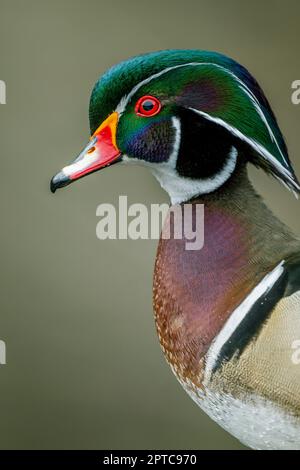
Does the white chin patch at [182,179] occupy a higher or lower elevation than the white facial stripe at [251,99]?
lower

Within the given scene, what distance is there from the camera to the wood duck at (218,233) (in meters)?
0.84

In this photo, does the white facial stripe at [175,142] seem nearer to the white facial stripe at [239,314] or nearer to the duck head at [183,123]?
the duck head at [183,123]

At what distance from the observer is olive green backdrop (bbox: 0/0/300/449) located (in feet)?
5.94

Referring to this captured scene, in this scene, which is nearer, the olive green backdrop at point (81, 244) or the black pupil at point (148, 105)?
the black pupil at point (148, 105)

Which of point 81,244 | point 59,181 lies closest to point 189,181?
point 59,181

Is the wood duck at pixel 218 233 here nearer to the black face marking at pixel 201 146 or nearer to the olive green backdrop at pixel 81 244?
the black face marking at pixel 201 146

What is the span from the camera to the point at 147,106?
0.88 m

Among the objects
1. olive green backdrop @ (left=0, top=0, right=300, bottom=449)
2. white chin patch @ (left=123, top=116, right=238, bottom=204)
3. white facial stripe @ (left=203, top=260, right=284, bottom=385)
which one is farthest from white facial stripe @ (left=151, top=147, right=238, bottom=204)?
olive green backdrop @ (left=0, top=0, right=300, bottom=449)

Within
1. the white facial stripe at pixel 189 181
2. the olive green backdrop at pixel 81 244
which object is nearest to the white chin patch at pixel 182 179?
the white facial stripe at pixel 189 181

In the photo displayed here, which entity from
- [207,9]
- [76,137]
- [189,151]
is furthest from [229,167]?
[207,9]

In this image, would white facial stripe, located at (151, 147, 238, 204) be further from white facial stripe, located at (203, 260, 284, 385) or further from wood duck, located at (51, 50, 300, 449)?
white facial stripe, located at (203, 260, 284, 385)

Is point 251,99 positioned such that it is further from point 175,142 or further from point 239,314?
point 239,314

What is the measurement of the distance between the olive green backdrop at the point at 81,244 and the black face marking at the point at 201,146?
33.6 inches
